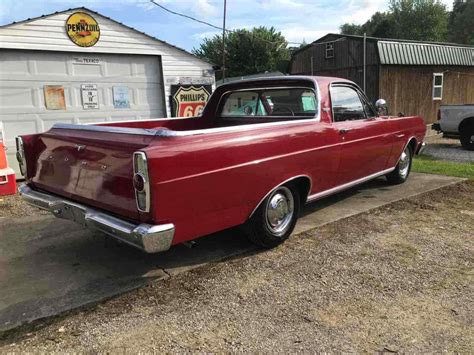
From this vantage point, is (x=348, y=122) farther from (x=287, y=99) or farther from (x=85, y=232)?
(x=85, y=232)

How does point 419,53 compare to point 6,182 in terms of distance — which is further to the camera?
point 419,53

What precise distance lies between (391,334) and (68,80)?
8514 millimetres

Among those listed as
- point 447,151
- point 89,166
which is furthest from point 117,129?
point 447,151

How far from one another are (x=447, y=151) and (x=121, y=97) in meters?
8.48

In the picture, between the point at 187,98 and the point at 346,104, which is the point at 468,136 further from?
the point at 346,104

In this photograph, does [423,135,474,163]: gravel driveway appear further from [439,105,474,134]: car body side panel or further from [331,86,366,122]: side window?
[331,86,366,122]: side window

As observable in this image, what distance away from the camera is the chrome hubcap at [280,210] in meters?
4.11

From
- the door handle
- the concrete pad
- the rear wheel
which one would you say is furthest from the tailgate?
the rear wheel

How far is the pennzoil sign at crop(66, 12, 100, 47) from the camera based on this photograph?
362 inches

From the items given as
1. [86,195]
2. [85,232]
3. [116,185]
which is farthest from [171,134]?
[85,232]

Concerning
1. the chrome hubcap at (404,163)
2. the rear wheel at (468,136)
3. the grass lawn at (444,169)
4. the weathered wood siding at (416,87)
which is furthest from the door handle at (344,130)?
the weathered wood siding at (416,87)

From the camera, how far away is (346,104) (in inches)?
208

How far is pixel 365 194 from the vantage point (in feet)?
20.6

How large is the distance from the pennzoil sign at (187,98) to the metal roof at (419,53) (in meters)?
9.94
